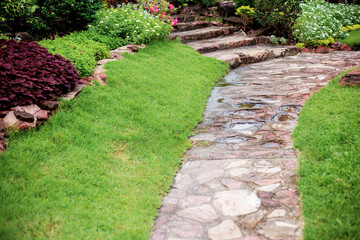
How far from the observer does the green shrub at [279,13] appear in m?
11.4

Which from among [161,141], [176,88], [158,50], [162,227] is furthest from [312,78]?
[162,227]

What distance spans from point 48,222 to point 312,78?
670 cm

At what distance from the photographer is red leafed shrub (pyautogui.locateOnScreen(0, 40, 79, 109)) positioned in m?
4.20

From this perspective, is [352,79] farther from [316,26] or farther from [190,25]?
[190,25]

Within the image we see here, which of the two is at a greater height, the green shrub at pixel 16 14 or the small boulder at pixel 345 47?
the green shrub at pixel 16 14

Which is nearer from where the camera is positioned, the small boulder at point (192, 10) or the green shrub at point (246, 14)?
the green shrub at point (246, 14)

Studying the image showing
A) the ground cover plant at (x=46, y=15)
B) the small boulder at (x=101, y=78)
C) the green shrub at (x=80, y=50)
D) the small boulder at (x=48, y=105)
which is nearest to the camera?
the small boulder at (x=48, y=105)

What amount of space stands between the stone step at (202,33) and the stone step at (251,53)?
1.36 meters

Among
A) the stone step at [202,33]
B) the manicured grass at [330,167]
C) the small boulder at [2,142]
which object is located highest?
the stone step at [202,33]

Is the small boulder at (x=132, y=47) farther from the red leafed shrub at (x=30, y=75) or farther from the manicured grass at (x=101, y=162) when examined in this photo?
the red leafed shrub at (x=30, y=75)

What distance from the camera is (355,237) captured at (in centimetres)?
250

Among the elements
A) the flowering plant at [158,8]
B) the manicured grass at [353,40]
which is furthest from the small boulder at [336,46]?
the flowering plant at [158,8]

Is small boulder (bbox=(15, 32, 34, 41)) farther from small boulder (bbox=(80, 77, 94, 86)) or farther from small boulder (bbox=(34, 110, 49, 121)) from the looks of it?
small boulder (bbox=(34, 110, 49, 121))

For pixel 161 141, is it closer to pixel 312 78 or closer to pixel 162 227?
pixel 162 227
